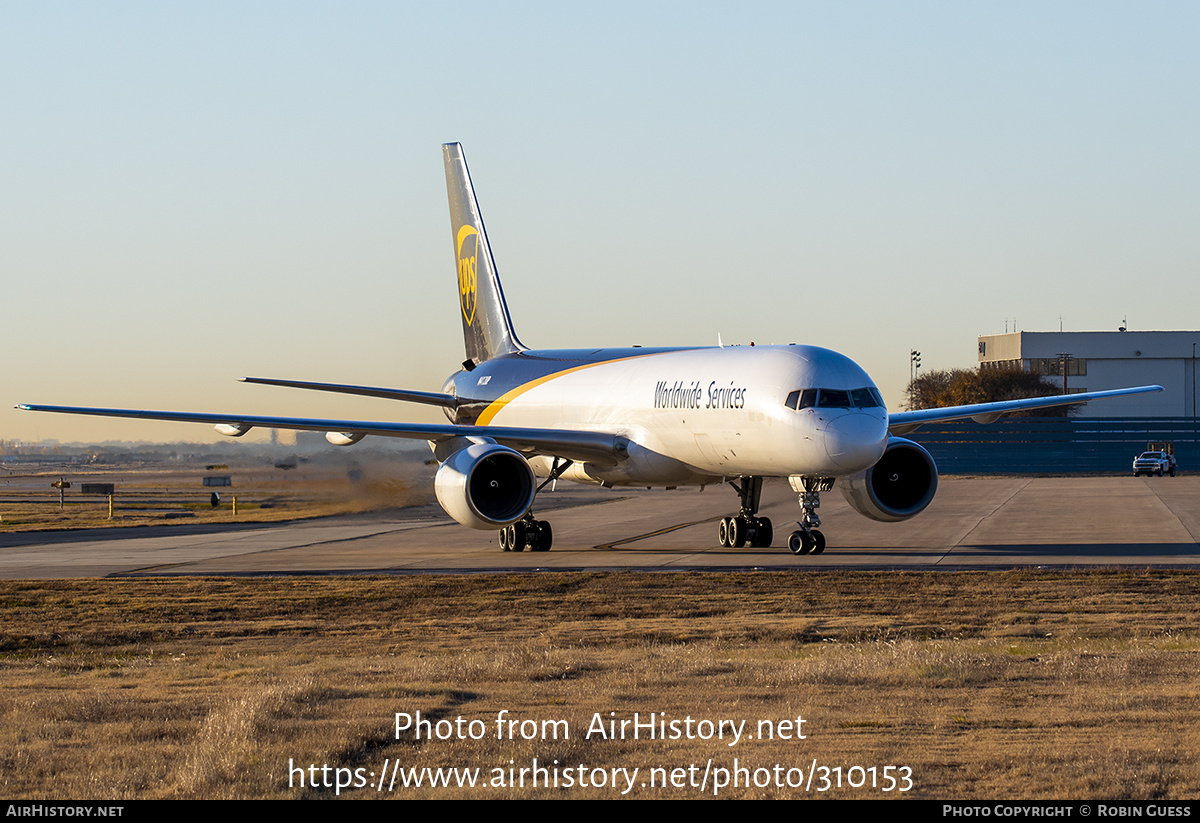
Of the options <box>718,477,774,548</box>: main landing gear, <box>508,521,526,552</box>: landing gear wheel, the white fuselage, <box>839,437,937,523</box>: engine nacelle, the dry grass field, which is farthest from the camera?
<box>508,521,526,552</box>: landing gear wheel

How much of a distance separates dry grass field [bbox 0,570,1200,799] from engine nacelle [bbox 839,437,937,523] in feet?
22.7

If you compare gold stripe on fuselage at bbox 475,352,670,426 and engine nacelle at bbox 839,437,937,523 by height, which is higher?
gold stripe on fuselage at bbox 475,352,670,426

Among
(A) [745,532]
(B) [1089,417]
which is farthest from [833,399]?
(B) [1089,417]

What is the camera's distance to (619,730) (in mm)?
10055

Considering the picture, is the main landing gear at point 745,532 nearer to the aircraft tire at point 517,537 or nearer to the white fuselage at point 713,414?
the white fuselage at point 713,414

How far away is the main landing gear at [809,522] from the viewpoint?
2681cm

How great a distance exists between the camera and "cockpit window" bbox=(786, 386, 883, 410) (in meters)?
25.2

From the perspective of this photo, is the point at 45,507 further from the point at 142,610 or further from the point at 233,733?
the point at 233,733

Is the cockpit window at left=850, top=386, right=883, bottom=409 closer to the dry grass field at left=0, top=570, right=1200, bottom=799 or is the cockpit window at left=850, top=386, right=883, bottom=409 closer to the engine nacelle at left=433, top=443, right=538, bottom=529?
the dry grass field at left=0, top=570, right=1200, bottom=799

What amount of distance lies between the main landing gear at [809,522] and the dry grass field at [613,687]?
5.43 meters

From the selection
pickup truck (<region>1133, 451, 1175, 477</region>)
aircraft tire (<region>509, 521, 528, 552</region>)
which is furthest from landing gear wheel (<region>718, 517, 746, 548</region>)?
pickup truck (<region>1133, 451, 1175, 477</region>)

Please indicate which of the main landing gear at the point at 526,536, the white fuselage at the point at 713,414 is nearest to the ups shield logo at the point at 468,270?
the white fuselage at the point at 713,414

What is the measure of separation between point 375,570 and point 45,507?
3885 centimetres
